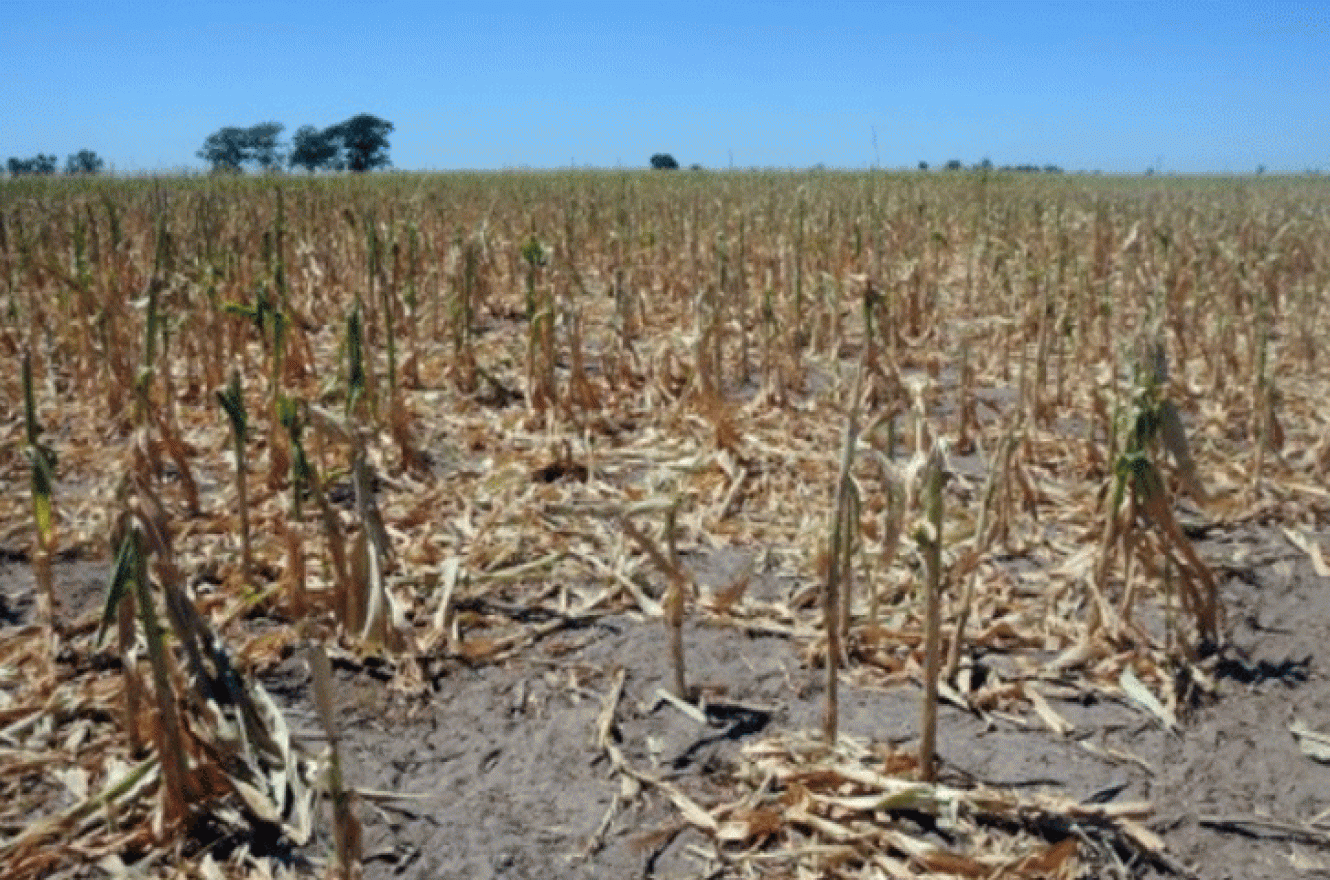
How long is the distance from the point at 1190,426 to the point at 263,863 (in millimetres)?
4274

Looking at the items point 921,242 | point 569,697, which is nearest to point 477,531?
point 569,697

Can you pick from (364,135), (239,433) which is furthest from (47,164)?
(239,433)

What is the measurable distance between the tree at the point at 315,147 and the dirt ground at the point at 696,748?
2484 inches

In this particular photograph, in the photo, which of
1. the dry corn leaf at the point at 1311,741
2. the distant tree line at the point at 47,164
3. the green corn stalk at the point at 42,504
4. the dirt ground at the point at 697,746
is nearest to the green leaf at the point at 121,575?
the dirt ground at the point at 697,746

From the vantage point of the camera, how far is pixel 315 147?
6494 cm

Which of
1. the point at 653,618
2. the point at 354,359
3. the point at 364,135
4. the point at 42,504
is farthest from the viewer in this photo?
the point at 364,135

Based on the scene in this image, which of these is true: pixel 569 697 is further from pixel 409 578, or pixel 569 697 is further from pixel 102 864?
pixel 102 864

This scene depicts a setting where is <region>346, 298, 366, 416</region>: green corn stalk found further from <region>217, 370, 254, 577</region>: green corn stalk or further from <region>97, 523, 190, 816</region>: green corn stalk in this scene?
<region>97, 523, 190, 816</region>: green corn stalk

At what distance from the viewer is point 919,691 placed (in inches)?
114

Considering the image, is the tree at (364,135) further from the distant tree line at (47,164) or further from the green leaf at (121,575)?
the green leaf at (121,575)

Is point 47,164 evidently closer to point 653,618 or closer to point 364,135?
point 364,135

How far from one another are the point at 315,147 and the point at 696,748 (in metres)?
67.5

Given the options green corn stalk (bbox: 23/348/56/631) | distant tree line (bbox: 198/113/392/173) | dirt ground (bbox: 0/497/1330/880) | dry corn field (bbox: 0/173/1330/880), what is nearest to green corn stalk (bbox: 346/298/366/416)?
dry corn field (bbox: 0/173/1330/880)

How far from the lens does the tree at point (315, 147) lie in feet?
208
